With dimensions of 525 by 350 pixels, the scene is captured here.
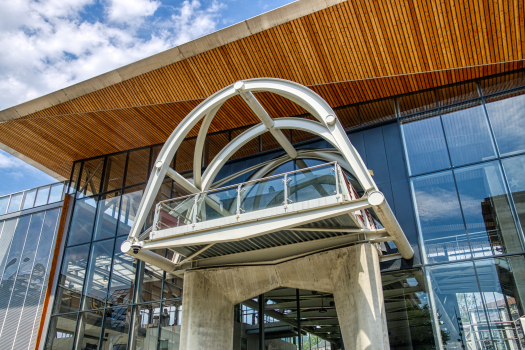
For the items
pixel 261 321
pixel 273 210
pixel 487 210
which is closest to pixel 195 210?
pixel 273 210

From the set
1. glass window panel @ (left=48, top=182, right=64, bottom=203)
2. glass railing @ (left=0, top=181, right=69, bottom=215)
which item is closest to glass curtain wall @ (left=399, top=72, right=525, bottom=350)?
glass window panel @ (left=48, top=182, right=64, bottom=203)

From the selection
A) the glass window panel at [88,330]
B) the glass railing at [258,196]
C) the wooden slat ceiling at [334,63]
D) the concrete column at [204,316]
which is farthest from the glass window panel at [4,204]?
the glass railing at [258,196]

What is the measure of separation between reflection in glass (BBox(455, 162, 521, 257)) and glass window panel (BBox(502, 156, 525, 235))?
0.20 meters

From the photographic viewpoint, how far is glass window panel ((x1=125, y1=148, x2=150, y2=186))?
707 inches

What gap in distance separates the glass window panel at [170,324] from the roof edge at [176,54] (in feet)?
27.6

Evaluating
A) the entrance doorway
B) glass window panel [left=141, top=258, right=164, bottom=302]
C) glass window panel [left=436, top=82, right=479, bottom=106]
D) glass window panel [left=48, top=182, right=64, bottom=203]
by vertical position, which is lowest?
the entrance doorway

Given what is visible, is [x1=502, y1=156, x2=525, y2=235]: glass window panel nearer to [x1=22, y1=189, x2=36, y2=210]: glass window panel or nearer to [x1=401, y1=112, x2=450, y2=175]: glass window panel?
[x1=401, y1=112, x2=450, y2=175]: glass window panel

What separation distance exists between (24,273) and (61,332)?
5.39 metres

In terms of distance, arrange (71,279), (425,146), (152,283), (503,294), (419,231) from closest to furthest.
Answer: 1. (503,294)
2. (419,231)
3. (425,146)
4. (152,283)
5. (71,279)

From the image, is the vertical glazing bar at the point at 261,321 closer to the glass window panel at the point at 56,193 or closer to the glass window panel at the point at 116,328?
the glass window panel at the point at 116,328

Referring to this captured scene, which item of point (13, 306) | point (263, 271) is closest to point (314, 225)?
point (263, 271)

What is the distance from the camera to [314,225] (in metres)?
10.9

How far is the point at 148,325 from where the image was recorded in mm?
14555

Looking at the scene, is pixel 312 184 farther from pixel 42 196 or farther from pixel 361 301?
pixel 42 196
